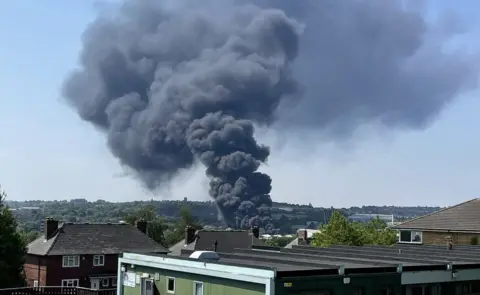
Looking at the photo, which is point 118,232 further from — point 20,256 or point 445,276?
point 445,276

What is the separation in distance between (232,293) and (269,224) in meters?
159

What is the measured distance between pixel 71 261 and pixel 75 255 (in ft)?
1.86

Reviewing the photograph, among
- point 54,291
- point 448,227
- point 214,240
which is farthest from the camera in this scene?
point 214,240

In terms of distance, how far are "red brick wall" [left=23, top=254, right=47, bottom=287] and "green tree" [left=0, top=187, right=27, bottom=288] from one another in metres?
8.41

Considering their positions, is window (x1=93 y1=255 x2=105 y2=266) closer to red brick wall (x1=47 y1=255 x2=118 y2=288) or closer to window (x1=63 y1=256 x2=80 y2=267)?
red brick wall (x1=47 y1=255 x2=118 y2=288)

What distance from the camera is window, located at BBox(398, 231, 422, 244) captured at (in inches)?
1869

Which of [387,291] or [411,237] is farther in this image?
[411,237]

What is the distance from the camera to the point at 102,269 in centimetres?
5000

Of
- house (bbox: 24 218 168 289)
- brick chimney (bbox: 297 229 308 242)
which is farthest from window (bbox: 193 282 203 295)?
brick chimney (bbox: 297 229 308 242)

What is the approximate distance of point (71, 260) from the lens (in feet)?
159

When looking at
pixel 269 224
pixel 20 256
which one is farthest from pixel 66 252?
pixel 269 224

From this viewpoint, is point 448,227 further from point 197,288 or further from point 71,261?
point 197,288

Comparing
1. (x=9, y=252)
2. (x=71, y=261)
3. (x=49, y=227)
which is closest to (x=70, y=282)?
(x=71, y=261)

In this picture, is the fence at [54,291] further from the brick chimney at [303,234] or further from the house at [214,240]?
the brick chimney at [303,234]
